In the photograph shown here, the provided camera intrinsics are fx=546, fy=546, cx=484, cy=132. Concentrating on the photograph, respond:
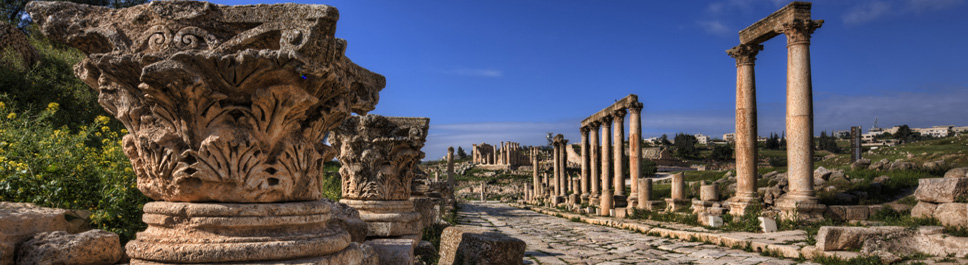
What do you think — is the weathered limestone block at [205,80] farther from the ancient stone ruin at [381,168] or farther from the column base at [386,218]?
the ancient stone ruin at [381,168]

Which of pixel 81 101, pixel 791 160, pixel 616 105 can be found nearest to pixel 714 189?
pixel 791 160

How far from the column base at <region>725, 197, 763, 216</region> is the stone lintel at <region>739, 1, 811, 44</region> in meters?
4.09

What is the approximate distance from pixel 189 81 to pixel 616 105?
20523 millimetres

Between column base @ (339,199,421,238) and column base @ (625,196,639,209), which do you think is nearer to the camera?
column base @ (339,199,421,238)

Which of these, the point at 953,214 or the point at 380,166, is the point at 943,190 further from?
the point at 380,166

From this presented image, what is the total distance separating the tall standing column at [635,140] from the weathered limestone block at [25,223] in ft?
61.9

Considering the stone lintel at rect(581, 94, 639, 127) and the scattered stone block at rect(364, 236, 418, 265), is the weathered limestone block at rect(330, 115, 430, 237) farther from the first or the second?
the stone lintel at rect(581, 94, 639, 127)

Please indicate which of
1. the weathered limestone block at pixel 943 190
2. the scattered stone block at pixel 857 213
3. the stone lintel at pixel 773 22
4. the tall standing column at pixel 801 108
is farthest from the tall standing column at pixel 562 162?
the weathered limestone block at pixel 943 190

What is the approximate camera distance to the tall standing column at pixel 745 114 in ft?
46.8

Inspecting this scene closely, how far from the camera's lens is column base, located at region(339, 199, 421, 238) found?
7.09 m

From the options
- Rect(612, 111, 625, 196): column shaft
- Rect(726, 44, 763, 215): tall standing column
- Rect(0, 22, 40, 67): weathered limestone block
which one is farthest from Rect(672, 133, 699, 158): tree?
Rect(0, 22, 40, 67): weathered limestone block

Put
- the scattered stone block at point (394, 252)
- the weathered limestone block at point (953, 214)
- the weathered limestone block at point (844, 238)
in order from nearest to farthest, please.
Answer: the scattered stone block at point (394, 252) → the weathered limestone block at point (844, 238) → the weathered limestone block at point (953, 214)

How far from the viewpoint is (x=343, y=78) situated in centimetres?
334

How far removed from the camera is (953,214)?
8.31 meters
